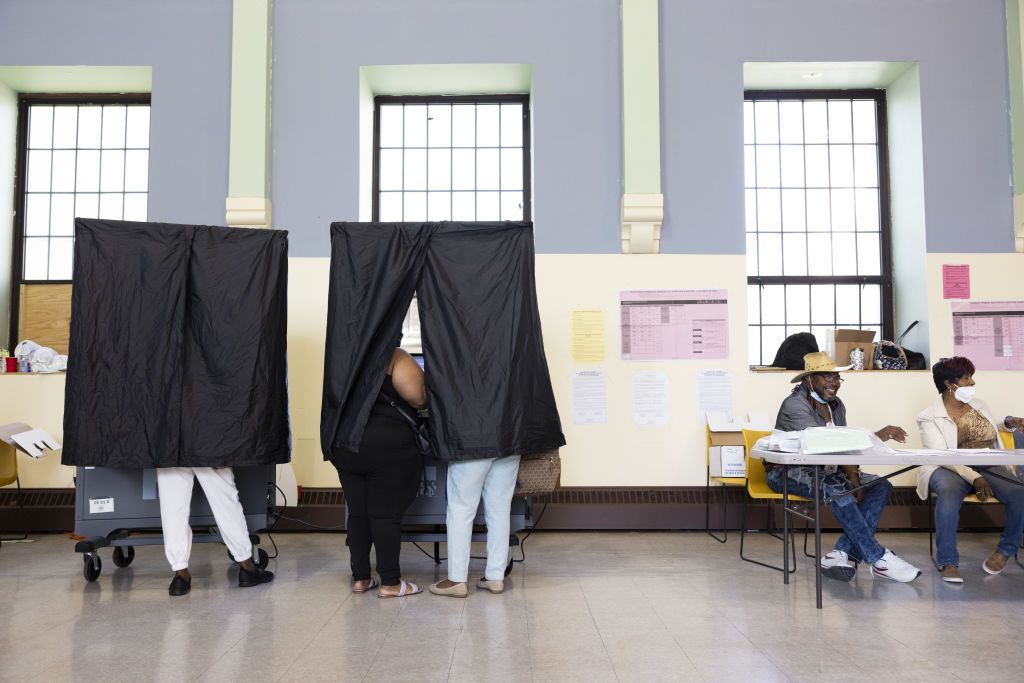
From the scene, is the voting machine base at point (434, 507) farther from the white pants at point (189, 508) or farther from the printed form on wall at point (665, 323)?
the printed form on wall at point (665, 323)

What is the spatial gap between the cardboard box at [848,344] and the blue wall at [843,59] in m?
0.83

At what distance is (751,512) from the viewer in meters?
5.68

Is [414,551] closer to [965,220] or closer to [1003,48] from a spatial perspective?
[965,220]

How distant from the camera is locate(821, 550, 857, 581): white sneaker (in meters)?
4.15

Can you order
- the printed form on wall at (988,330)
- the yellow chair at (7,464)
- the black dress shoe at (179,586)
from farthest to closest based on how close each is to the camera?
the printed form on wall at (988,330)
the yellow chair at (7,464)
the black dress shoe at (179,586)

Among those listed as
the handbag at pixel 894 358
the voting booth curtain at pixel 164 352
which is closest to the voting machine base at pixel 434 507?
the voting booth curtain at pixel 164 352

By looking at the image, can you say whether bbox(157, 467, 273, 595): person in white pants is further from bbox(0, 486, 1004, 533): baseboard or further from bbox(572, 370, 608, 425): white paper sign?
bbox(572, 370, 608, 425): white paper sign

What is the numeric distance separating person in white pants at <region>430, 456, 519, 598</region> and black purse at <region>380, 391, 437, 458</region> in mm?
142

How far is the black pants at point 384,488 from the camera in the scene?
12.4 feet

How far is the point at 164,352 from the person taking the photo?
3.91 metres

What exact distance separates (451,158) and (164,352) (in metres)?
3.12

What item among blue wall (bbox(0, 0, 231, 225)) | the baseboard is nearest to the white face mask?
the baseboard

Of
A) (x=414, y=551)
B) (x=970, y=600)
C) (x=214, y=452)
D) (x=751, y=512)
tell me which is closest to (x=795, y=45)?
(x=751, y=512)

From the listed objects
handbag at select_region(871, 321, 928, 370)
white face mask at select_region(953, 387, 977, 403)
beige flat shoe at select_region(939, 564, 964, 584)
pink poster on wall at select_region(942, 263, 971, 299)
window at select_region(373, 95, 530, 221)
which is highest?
window at select_region(373, 95, 530, 221)
